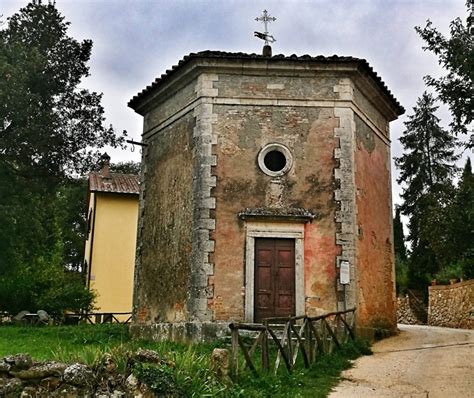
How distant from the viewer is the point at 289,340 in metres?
9.62

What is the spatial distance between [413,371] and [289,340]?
232 centimetres

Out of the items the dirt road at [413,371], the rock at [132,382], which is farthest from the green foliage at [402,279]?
the rock at [132,382]

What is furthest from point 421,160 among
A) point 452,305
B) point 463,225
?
point 463,225

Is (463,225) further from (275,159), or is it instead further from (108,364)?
(108,364)

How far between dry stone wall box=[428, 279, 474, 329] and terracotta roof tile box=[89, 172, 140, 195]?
13.8m

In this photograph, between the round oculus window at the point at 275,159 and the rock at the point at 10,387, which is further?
the round oculus window at the point at 275,159

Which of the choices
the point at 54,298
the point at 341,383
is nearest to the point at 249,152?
the point at 341,383

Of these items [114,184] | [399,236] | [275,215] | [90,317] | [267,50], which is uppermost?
[267,50]

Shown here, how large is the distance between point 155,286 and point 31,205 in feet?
24.3

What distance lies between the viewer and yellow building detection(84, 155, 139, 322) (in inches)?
1056

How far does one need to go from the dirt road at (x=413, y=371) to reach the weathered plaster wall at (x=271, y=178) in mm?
2025

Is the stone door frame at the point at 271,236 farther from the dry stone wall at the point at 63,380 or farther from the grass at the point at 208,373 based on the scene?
the dry stone wall at the point at 63,380

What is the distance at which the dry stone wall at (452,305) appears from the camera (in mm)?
20078

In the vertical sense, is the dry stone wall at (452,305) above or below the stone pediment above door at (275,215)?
below
